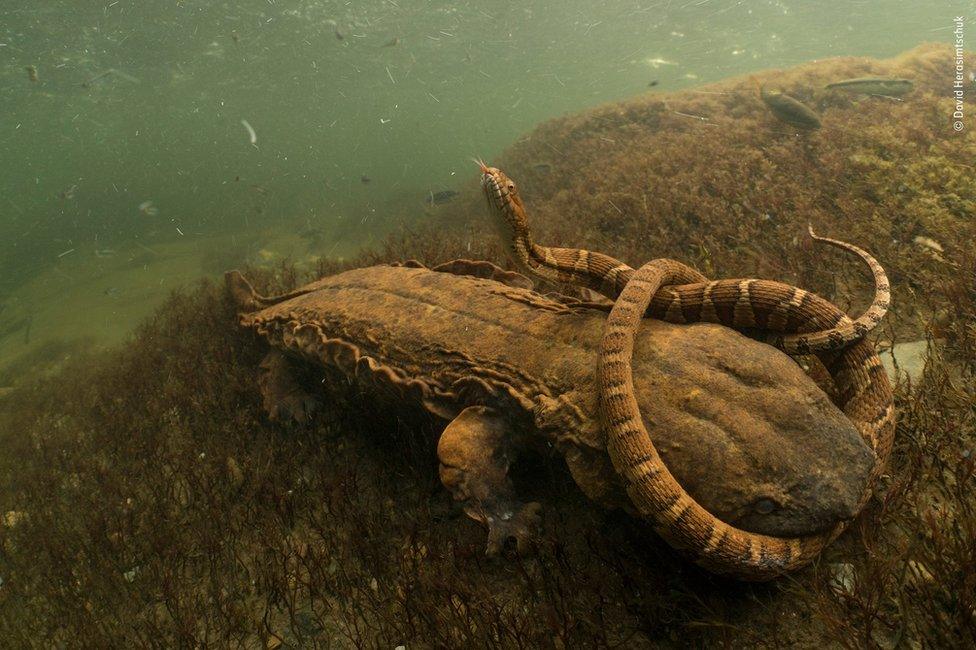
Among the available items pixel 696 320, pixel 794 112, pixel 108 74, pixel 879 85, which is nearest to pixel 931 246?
pixel 696 320

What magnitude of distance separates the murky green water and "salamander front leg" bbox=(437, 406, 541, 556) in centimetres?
1416

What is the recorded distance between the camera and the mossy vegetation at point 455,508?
259 centimetres

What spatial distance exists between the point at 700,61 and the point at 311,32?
52.1m

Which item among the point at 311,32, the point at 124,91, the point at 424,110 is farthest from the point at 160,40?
the point at 424,110

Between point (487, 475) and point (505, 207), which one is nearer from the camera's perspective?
point (487, 475)

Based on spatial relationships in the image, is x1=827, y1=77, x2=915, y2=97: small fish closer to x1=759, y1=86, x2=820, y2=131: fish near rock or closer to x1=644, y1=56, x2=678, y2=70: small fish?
x1=759, y1=86, x2=820, y2=131: fish near rock

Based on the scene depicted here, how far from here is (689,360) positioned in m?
2.93

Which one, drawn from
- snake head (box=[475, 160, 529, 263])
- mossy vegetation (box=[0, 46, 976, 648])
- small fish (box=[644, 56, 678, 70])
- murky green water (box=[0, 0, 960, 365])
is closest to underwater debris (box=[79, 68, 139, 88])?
murky green water (box=[0, 0, 960, 365])

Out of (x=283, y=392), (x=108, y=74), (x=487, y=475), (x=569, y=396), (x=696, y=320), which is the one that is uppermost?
(x=108, y=74)

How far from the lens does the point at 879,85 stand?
38.4 ft

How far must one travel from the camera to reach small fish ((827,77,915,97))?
11.4 m

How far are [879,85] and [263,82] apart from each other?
6173cm

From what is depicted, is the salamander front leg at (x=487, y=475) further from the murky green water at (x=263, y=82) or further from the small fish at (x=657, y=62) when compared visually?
the small fish at (x=657, y=62)

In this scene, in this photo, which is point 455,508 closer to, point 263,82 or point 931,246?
point 931,246
